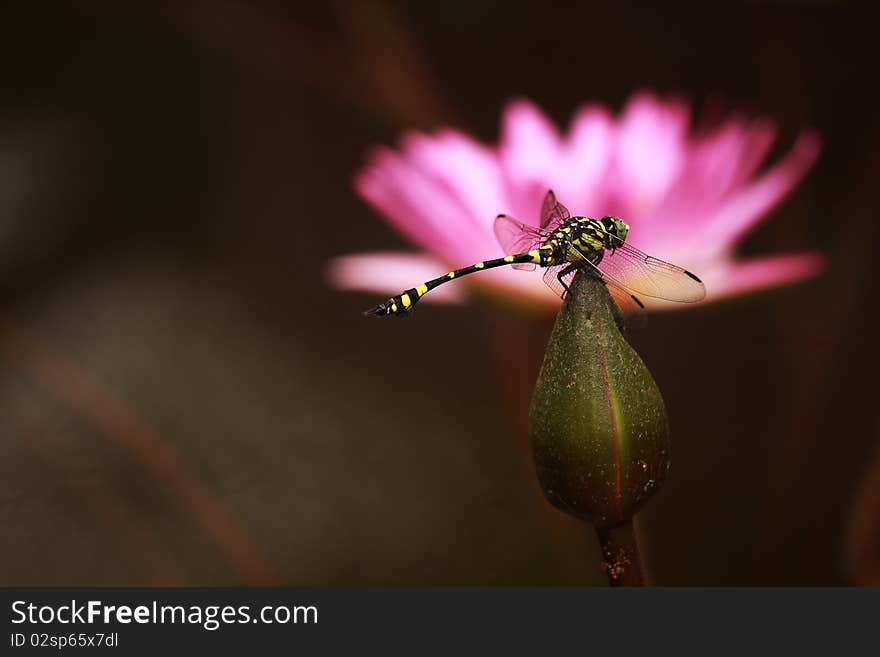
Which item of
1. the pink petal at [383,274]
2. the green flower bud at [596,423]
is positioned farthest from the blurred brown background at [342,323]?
the green flower bud at [596,423]

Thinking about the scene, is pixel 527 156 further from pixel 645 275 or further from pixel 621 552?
pixel 621 552

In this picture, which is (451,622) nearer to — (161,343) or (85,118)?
(161,343)

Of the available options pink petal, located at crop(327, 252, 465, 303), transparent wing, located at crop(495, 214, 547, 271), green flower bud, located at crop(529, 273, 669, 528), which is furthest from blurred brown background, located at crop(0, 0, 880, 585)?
green flower bud, located at crop(529, 273, 669, 528)

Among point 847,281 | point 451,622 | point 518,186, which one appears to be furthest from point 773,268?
point 451,622

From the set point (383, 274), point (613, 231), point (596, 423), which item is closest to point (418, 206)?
point (383, 274)

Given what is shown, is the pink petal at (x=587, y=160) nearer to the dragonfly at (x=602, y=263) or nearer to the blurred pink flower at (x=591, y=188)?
the blurred pink flower at (x=591, y=188)

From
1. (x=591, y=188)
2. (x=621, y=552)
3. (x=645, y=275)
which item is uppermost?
(x=591, y=188)

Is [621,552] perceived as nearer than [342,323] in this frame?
Yes
